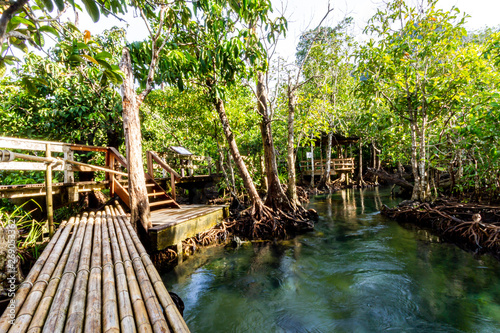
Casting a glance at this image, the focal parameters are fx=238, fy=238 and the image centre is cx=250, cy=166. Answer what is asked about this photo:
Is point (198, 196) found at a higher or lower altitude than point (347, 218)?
higher

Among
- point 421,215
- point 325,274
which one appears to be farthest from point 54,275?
point 421,215

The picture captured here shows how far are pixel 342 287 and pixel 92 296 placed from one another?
4.54 metres

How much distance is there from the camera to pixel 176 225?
4992mm

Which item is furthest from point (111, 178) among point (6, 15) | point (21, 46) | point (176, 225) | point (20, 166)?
point (6, 15)

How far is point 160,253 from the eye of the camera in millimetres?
5805

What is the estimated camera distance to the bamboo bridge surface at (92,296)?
1538 millimetres

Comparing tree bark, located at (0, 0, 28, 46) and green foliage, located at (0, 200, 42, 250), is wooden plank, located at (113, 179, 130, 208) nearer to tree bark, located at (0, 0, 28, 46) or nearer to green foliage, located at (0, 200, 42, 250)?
green foliage, located at (0, 200, 42, 250)

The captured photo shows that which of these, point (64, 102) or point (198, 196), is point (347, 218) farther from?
point (64, 102)

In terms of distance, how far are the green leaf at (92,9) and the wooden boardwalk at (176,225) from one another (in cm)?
370

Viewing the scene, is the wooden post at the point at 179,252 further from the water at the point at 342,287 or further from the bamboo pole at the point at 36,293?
the bamboo pole at the point at 36,293

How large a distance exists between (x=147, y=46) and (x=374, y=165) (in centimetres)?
2481

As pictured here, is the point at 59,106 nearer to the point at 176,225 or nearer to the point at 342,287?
the point at 176,225

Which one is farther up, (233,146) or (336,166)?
(233,146)

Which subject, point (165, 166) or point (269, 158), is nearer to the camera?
point (165, 166)
